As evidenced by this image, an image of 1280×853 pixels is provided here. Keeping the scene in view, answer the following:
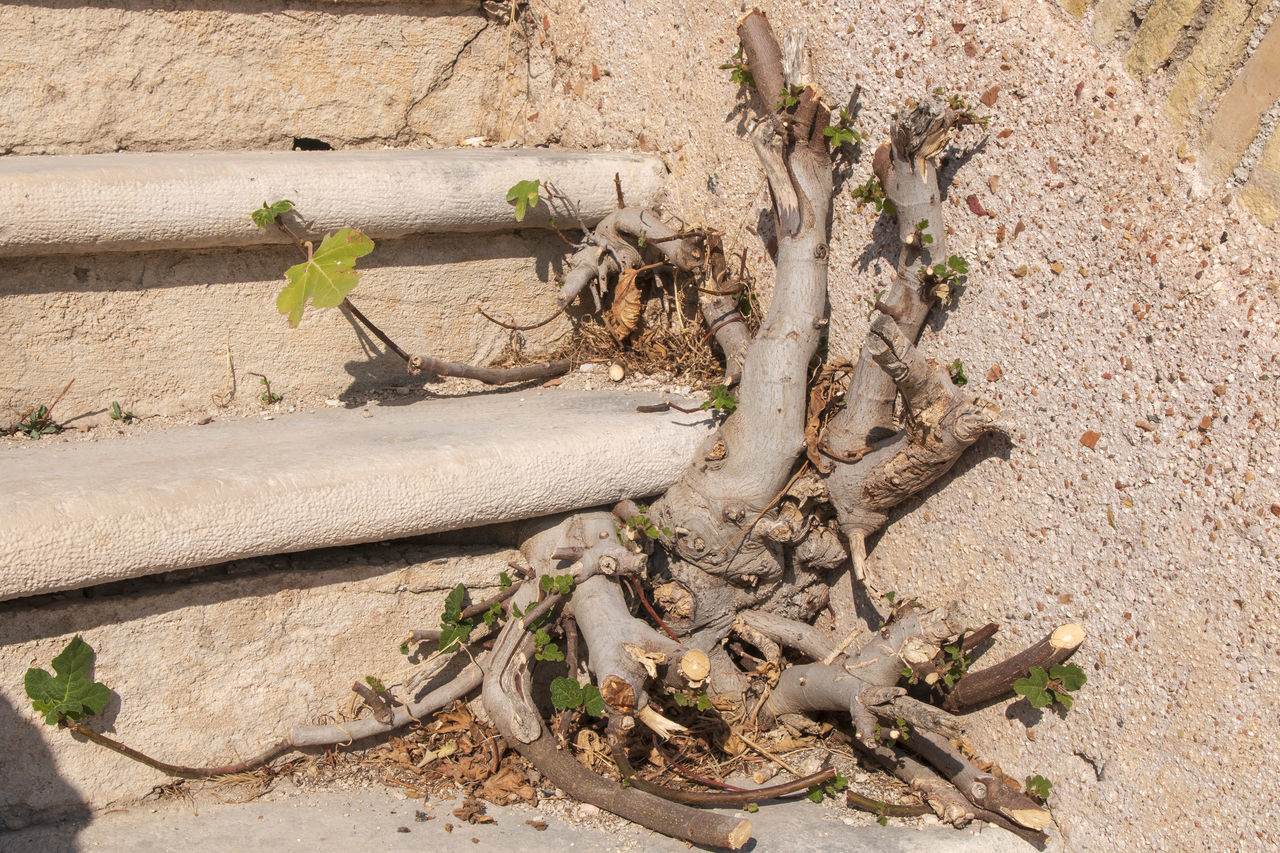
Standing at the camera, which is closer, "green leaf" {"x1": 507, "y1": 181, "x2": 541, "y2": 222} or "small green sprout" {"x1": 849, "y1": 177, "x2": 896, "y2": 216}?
"small green sprout" {"x1": 849, "y1": 177, "x2": 896, "y2": 216}

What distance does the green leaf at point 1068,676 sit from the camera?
1866mm

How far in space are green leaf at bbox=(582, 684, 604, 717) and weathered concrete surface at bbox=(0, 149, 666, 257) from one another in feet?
4.10

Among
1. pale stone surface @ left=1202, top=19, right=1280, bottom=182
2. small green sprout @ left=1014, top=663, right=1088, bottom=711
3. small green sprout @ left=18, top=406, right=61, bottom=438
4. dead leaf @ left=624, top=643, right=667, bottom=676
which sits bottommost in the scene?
small green sprout @ left=18, top=406, right=61, bottom=438

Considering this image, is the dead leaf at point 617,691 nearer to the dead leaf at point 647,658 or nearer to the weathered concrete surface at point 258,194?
the dead leaf at point 647,658

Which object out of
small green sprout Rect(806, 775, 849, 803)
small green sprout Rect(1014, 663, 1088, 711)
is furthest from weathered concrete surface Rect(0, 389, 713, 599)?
small green sprout Rect(1014, 663, 1088, 711)

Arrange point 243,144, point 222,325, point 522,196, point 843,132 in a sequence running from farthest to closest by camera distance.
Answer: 1. point 243,144
2. point 522,196
3. point 222,325
4. point 843,132

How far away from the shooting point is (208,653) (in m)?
2.02

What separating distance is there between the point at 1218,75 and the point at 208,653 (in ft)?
7.31

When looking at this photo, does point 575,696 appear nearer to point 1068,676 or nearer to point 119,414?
point 1068,676

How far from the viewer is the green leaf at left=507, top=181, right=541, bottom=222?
2508mm

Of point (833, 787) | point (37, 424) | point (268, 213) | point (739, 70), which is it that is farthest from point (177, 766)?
point (739, 70)

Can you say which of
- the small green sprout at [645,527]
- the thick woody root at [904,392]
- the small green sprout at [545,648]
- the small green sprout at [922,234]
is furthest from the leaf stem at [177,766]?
the small green sprout at [922,234]

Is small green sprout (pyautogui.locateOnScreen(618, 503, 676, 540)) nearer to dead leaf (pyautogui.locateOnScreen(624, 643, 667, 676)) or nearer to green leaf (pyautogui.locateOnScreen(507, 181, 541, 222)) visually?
dead leaf (pyautogui.locateOnScreen(624, 643, 667, 676))

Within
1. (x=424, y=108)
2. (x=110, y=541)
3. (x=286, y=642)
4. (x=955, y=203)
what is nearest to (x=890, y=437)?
(x=955, y=203)
